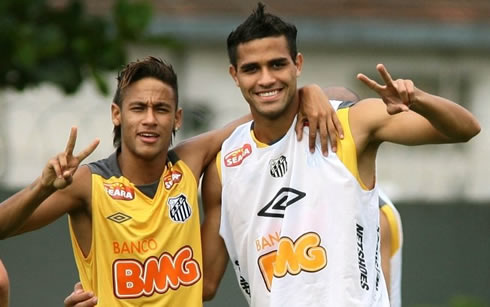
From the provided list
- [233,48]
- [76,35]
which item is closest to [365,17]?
[76,35]

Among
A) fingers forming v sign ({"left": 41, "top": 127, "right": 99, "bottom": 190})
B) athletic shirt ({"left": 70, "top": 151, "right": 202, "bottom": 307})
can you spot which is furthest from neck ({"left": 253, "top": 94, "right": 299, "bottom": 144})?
fingers forming v sign ({"left": 41, "top": 127, "right": 99, "bottom": 190})

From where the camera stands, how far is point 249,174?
23.1ft

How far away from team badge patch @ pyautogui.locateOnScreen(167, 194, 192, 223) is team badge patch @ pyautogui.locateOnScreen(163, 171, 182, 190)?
0.08 metres

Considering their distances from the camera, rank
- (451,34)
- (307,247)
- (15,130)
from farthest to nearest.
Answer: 1. (451,34)
2. (15,130)
3. (307,247)

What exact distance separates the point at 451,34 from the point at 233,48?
10.9 metres

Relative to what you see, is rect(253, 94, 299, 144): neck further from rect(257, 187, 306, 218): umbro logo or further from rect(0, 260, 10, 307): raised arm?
A: rect(0, 260, 10, 307): raised arm

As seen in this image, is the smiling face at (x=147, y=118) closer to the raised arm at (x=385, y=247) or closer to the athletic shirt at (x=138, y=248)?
the athletic shirt at (x=138, y=248)

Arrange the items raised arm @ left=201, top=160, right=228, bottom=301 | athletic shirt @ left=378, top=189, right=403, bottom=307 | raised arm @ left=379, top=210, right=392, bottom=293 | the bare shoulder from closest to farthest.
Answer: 1. the bare shoulder
2. raised arm @ left=201, top=160, right=228, bottom=301
3. raised arm @ left=379, top=210, right=392, bottom=293
4. athletic shirt @ left=378, top=189, right=403, bottom=307

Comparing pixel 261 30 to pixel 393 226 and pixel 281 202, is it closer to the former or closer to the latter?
pixel 281 202

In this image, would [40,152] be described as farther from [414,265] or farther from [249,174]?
[249,174]

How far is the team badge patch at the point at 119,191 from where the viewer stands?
268 inches

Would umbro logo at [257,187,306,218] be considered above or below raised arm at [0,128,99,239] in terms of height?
below

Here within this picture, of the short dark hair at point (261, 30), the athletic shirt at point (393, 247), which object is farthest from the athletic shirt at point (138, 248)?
the athletic shirt at point (393, 247)

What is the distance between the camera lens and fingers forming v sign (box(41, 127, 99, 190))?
6.16m
